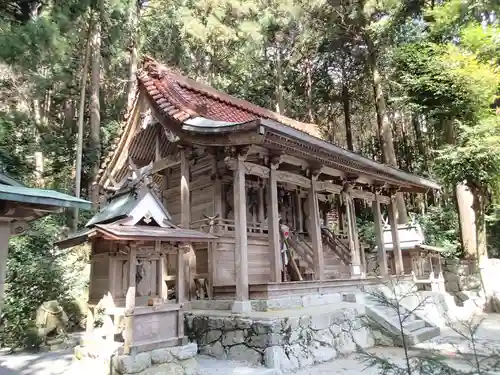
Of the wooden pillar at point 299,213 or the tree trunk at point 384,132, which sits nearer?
the wooden pillar at point 299,213

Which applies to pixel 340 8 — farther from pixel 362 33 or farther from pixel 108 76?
pixel 108 76

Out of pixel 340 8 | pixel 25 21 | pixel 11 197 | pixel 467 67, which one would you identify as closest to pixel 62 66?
pixel 25 21

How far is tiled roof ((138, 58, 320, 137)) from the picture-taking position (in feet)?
26.4

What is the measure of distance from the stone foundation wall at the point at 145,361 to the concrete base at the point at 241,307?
103 cm

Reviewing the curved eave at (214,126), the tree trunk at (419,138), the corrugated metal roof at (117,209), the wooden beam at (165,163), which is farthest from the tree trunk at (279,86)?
the corrugated metal roof at (117,209)

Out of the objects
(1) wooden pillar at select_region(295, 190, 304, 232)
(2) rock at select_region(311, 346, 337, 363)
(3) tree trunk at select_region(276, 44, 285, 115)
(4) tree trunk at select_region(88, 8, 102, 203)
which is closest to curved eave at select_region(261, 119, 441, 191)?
(1) wooden pillar at select_region(295, 190, 304, 232)

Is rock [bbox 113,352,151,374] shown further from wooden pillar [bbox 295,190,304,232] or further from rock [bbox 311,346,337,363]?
wooden pillar [bbox 295,190,304,232]

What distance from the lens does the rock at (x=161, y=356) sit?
5.30 m

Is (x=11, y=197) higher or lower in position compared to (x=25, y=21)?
lower

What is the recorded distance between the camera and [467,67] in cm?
1307

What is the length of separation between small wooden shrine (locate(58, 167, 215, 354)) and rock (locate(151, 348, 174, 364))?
8 centimetres

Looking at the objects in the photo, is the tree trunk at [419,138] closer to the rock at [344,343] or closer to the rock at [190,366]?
the rock at [344,343]

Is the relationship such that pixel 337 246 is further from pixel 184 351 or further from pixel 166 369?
pixel 166 369

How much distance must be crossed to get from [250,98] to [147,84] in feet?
42.3
